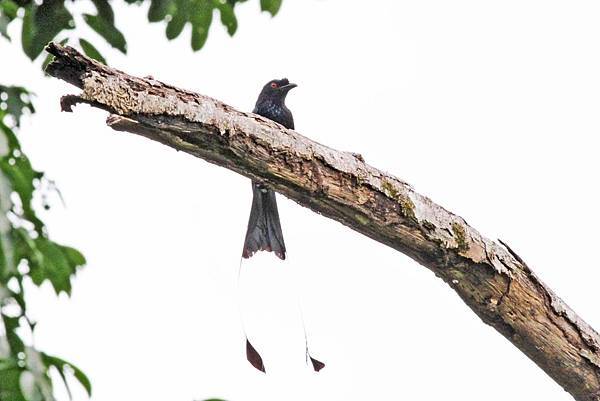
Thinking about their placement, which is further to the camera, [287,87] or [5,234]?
[287,87]

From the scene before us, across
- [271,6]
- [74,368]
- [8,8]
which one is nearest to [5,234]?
[74,368]

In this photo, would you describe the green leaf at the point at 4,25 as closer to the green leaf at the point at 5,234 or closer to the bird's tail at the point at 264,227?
the green leaf at the point at 5,234

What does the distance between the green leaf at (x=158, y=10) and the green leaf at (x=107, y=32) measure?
9cm

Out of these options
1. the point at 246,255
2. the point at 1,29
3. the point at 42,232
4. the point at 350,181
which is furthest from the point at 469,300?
the point at 1,29

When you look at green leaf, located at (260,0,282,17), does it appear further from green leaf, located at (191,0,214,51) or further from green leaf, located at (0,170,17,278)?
green leaf, located at (0,170,17,278)

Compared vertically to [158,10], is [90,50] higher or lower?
lower

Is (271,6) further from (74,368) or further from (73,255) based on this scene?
(74,368)

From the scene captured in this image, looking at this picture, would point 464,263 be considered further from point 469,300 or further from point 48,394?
point 48,394

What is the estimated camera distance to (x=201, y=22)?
7.02ft

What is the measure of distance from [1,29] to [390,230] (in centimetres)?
98

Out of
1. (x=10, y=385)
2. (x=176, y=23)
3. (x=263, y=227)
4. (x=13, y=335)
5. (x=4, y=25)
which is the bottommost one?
(x=10, y=385)

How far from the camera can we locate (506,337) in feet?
5.39

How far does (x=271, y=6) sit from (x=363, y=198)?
0.86 m

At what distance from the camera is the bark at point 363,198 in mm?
1306
